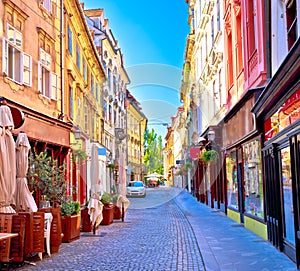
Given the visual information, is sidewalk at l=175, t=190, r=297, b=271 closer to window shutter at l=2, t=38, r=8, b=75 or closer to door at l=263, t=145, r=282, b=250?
door at l=263, t=145, r=282, b=250

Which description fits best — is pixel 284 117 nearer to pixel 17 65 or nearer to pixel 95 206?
pixel 95 206

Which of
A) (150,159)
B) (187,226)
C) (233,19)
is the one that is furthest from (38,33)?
(150,159)

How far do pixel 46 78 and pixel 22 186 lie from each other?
857 cm

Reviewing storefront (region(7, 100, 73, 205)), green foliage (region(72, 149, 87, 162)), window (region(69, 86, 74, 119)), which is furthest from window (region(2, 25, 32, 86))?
green foliage (region(72, 149, 87, 162))

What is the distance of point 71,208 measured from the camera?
470 inches

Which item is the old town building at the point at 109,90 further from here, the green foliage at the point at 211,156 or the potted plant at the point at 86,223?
the potted plant at the point at 86,223

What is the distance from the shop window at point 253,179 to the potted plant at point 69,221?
16.5ft

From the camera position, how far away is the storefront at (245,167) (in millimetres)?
12844

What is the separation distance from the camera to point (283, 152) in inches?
380

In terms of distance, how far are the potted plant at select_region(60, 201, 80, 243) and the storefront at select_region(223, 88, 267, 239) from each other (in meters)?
4.98

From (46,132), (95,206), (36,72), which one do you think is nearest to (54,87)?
(36,72)

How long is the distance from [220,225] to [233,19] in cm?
777

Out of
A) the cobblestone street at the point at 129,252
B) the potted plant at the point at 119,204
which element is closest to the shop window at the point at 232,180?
the cobblestone street at the point at 129,252

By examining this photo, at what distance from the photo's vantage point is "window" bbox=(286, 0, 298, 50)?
952 cm
